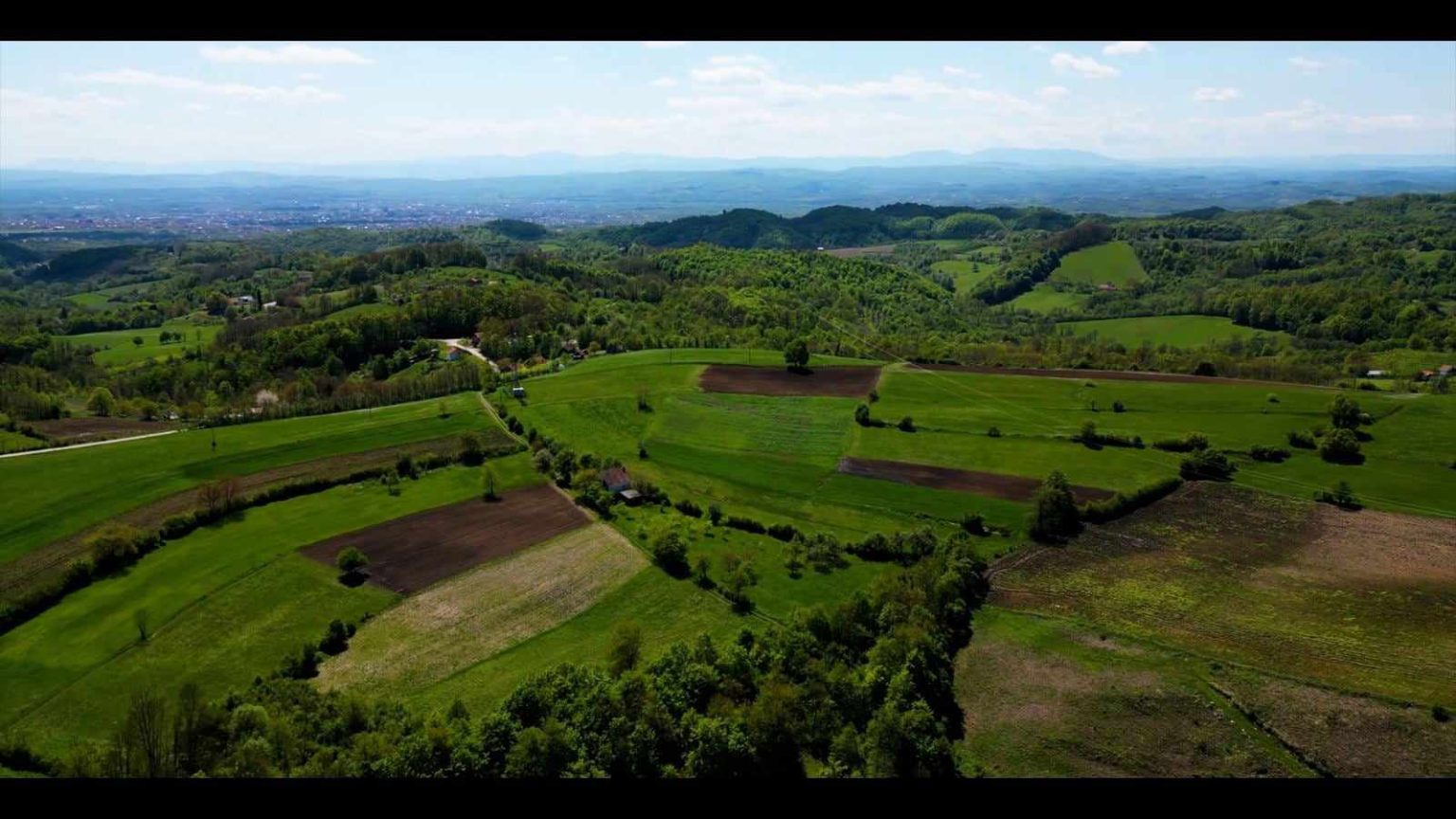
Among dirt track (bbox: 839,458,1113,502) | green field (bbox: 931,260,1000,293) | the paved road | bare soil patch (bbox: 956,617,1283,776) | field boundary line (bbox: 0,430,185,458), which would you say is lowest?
bare soil patch (bbox: 956,617,1283,776)

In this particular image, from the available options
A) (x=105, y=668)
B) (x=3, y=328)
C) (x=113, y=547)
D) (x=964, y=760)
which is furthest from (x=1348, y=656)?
(x=3, y=328)

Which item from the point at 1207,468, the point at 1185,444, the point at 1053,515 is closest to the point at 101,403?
the point at 1053,515

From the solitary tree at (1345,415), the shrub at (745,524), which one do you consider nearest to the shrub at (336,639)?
the shrub at (745,524)

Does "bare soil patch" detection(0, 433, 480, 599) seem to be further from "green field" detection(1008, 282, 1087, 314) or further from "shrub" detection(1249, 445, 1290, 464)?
"green field" detection(1008, 282, 1087, 314)

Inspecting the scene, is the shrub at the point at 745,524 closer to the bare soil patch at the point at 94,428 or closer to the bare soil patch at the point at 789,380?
the bare soil patch at the point at 789,380

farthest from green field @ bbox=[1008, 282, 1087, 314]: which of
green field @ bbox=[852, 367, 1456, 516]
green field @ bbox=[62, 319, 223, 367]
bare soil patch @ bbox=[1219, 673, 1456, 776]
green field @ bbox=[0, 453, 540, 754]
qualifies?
green field @ bbox=[62, 319, 223, 367]
